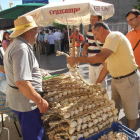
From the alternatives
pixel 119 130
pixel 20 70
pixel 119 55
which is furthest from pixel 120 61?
pixel 20 70

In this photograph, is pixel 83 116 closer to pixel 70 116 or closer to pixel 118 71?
pixel 70 116

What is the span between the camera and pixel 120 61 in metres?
1.96

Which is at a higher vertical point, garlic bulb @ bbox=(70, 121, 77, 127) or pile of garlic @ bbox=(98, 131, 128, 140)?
garlic bulb @ bbox=(70, 121, 77, 127)

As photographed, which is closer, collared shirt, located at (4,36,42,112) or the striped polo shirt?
collared shirt, located at (4,36,42,112)

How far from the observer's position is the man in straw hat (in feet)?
5.03

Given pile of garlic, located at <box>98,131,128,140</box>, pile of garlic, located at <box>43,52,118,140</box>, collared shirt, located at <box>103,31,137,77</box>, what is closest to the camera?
pile of garlic, located at <box>98,131,128,140</box>

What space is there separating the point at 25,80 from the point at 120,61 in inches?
48.2

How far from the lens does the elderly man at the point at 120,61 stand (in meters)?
1.86

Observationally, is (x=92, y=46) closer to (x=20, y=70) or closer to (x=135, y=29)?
(x=135, y=29)

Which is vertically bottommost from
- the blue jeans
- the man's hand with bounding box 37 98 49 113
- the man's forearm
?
the blue jeans

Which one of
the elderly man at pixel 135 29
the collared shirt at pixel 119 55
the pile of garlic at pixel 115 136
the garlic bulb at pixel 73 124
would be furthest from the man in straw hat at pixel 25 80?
the elderly man at pixel 135 29

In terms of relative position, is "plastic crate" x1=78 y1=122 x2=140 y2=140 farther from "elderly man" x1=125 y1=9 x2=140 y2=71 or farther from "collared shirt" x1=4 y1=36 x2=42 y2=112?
"elderly man" x1=125 y1=9 x2=140 y2=71

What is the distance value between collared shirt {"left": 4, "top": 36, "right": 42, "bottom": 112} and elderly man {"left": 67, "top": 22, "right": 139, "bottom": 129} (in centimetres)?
54

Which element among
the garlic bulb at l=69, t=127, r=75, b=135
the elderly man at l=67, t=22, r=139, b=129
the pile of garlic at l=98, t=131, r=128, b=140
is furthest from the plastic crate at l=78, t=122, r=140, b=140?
the elderly man at l=67, t=22, r=139, b=129
